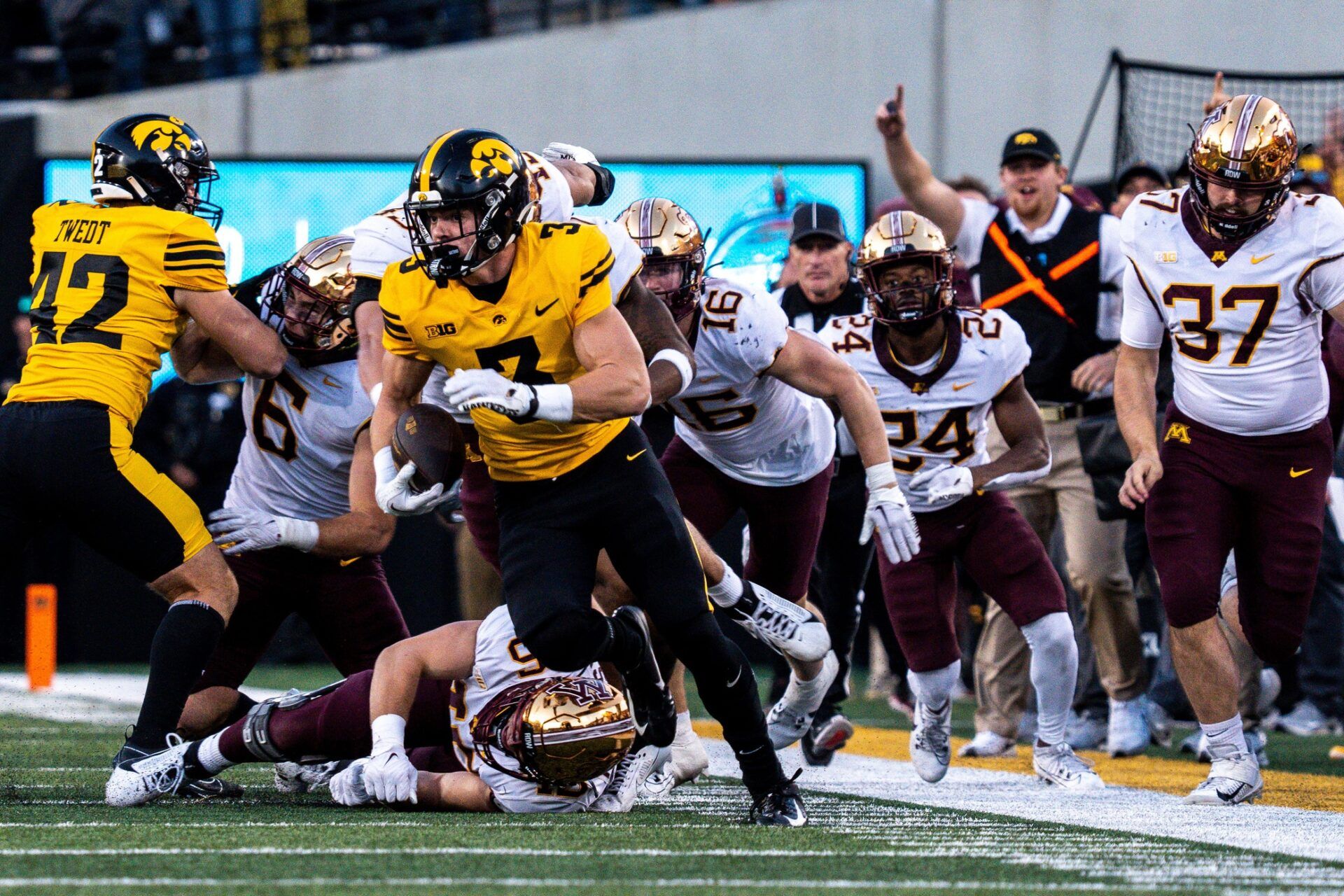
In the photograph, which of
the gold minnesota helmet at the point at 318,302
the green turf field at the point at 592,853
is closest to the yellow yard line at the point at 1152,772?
the green turf field at the point at 592,853

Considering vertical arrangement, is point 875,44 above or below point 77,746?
above

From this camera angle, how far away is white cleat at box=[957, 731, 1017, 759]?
6406 mm

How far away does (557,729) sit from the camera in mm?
4168

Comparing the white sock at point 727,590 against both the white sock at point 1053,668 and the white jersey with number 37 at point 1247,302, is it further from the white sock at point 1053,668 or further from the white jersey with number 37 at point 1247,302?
the white jersey with number 37 at point 1247,302

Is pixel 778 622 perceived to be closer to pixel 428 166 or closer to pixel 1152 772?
pixel 1152 772

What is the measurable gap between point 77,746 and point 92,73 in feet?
24.2

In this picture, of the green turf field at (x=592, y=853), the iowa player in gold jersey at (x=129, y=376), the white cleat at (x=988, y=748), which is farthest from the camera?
the white cleat at (x=988, y=748)

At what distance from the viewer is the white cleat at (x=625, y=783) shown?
4434 millimetres

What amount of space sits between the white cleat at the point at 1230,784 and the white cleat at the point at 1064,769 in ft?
1.16

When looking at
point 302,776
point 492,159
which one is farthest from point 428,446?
point 302,776

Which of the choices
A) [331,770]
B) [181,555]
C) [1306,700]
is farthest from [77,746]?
[1306,700]

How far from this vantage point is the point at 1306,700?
25.7 feet

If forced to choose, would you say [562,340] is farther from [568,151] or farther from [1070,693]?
[1070,693]

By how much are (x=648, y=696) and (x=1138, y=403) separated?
164 centimetres
